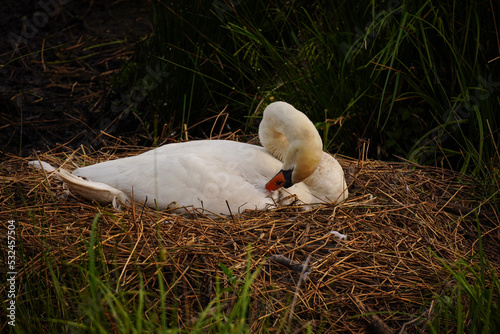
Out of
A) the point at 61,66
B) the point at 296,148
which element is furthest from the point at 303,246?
the point at 61,66

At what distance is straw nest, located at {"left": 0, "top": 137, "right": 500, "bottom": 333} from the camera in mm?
2543

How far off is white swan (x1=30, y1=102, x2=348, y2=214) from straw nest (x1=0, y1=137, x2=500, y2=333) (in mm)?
93

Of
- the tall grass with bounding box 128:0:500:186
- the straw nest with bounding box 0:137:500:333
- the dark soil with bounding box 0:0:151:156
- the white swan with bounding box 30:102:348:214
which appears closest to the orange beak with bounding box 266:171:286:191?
the white swan with bounding box 30:102:348:214

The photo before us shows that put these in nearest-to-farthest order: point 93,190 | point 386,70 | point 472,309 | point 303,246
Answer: point 472,309
point 303,246
point 93,190
point 386,70

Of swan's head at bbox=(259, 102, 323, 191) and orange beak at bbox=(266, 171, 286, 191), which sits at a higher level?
swan's head at bbox=(259, 102, 323, 191)

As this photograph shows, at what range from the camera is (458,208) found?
3508 mm

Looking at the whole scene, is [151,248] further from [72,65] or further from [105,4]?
[105,4]

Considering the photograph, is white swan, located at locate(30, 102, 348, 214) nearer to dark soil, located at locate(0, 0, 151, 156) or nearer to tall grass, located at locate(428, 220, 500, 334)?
tall grass, located at locate(428, 220, 500, 334)

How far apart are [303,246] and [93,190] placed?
47.5 inches

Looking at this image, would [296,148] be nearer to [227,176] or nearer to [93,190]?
[227,176]

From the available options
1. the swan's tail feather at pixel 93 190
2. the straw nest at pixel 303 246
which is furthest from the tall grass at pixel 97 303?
the swan's tail feather at pixel 93 190

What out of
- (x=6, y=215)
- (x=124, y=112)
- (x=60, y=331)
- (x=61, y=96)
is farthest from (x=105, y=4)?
(x=60, y=331)

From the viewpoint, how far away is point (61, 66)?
6.19 m

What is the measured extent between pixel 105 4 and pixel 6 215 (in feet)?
15.1
